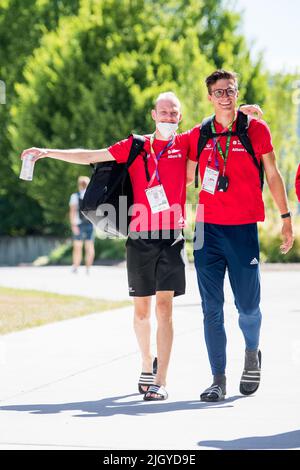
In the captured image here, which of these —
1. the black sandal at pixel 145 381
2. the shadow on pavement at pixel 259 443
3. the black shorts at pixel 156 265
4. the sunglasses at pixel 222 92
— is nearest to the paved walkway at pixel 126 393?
the shadow on pavement at pixel 259 443

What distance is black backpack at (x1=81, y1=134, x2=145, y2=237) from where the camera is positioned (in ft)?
24.5

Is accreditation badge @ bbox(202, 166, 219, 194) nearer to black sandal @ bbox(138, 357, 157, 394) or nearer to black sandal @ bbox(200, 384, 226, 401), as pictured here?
black sandal @ bbox(200, 384, 226, 401)

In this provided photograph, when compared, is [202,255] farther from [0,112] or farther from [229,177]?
[0,112]

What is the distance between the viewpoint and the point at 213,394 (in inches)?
285

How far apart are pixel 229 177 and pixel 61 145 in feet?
83.3

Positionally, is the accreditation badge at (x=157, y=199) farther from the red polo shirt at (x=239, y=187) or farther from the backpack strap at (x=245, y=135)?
the backpack strap at (x=245, y=135)

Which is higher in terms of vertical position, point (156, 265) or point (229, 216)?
point (229, 216)

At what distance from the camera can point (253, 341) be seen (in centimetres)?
753

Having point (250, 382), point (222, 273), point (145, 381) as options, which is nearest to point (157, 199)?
point (222, 273)

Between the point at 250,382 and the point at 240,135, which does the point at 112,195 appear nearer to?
the point at 240,135

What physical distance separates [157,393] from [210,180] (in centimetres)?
142

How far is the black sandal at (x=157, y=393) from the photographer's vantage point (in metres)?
7.32
